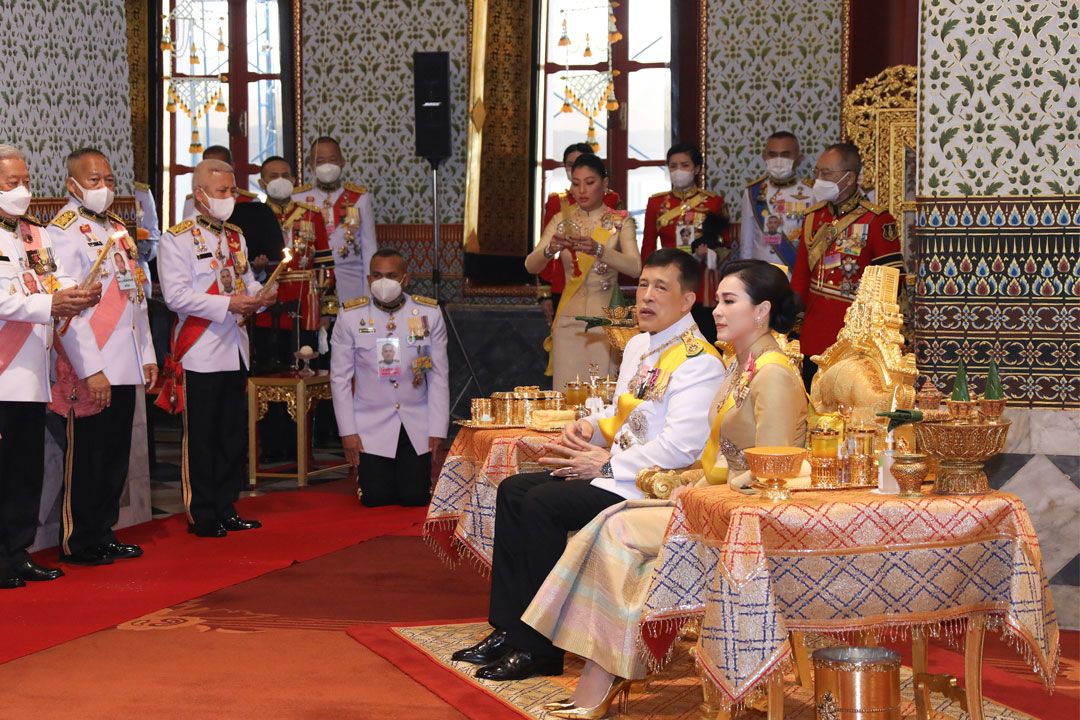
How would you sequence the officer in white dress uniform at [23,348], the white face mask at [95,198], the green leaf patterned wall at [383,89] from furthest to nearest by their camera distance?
the green leaf patterned wall at [383,89] → the white face mask at [95,198] → the officer in white dress uniform at [23,348]

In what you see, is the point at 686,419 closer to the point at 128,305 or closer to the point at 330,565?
the point at 330,565

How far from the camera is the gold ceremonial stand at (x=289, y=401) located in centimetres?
878

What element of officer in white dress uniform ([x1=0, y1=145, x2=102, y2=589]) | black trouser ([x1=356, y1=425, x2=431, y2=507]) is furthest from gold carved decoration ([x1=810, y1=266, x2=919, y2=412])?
black trouser ([x1=356, y1=425, x2=431, y2=507])

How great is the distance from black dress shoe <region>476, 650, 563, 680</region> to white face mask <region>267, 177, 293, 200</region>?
6.43m

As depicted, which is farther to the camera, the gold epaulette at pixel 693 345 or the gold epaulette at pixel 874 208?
the gold epaulette at pixel 874 208

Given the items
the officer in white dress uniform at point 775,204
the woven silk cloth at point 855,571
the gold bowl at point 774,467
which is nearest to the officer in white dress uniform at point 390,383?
the officer in white dress uniform at point 775,204

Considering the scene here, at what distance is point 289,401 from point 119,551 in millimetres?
2228

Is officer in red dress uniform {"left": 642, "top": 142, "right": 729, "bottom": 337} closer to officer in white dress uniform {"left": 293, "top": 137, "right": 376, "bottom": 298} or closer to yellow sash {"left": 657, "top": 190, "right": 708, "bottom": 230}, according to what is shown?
yellow sash {"left": 657, "top": 190, "right": 708, "bottom": 230}

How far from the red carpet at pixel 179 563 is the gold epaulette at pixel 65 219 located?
1535 mm

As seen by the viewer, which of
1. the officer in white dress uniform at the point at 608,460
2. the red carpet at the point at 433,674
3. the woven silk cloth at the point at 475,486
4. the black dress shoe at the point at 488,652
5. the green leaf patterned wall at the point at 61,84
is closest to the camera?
the red carpet at the point at 433,674

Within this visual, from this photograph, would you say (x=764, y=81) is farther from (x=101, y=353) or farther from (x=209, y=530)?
(x=101, y=353)

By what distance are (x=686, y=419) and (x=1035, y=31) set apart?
6.58 feet

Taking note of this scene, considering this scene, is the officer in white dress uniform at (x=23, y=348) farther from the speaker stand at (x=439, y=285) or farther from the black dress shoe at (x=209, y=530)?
the speaker stand at (x=439, y=285)

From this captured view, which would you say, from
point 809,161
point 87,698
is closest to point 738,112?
point 809,161
